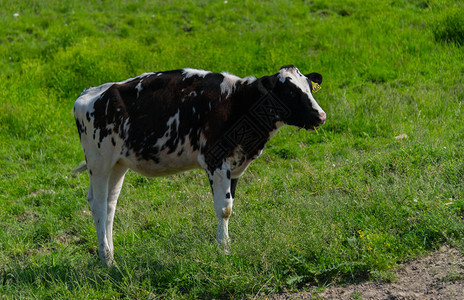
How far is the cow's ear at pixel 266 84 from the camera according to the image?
23.0 ft

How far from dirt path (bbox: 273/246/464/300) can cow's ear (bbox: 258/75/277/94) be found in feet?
7.68

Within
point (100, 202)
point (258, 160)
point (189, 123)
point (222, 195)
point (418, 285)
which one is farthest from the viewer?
point (258, 160)

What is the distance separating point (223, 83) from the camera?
7.32 meters

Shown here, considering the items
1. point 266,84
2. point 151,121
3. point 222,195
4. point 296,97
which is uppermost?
point 266,84

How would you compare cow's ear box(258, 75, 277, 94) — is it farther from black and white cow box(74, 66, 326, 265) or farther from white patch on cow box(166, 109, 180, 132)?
white patch on cow box(166, 109, 180, 132)

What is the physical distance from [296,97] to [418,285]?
245 centimetres

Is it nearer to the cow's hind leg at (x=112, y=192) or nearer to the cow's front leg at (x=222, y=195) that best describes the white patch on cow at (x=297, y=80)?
the cow's front leg at (x=222, y=195)

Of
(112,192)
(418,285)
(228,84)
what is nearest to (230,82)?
(228,84)

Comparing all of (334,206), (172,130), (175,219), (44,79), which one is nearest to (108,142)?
(172,130)

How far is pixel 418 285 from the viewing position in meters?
6.00

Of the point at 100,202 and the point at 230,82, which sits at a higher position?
the point at 230,82

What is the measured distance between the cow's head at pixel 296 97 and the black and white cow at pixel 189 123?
0.01m

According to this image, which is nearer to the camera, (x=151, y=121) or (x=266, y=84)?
(x=266, y=84)

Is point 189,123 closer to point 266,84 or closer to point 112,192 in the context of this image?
point 266,84
